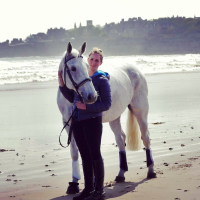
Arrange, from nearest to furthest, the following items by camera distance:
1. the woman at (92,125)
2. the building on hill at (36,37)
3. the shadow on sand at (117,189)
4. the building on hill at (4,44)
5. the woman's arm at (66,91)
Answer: the woman at (92,125), the woman's arm at (66,91), the shadow on sand at (117,189), the building on hill at (4,44), the building on hill at (36,37)

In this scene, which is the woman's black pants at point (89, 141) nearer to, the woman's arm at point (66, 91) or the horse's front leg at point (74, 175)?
the woman's arm at point (66, 91)

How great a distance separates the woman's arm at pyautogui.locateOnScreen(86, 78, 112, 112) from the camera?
3.88 m

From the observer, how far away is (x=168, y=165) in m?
5.52

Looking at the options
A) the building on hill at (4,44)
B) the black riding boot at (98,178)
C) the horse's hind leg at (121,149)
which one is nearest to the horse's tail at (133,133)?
the horse's hind leg at (121,149)

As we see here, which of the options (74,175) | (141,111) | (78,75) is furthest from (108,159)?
(78,75)

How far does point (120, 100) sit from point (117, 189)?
998mm

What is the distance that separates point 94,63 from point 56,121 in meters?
5.54

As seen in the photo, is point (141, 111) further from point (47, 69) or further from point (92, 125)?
point (47, 69)

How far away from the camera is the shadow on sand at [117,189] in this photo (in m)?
4.36

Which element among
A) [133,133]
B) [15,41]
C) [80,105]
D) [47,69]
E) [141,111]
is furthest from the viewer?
[15,41]

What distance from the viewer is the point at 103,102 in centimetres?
392

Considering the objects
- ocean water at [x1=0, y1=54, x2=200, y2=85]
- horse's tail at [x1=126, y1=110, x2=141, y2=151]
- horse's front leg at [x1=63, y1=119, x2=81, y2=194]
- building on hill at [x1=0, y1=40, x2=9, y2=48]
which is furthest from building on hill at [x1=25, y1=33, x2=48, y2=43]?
horse's front leg at [x1=63, y1=119, x2=81, y2=194]

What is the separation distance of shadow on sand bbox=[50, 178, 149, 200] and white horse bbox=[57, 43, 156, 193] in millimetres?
147

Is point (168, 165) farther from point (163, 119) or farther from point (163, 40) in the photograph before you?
point (163, 40)
